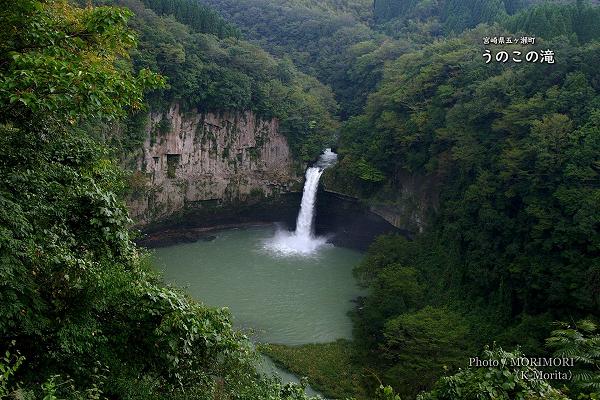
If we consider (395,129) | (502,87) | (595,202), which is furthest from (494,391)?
(395,129)

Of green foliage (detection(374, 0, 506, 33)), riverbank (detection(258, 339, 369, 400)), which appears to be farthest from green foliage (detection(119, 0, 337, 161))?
green foliage (detection(374, 0, 506, 33))

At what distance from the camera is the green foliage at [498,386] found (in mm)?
4449

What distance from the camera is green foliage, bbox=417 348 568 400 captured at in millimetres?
4449

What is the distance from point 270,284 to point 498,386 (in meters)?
14.8

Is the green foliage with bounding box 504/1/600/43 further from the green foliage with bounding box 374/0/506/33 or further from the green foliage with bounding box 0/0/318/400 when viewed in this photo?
the green foliage with bounding box 0/0/318/400

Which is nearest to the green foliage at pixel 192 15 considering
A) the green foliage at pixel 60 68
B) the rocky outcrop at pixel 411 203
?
the rocky outcrop at pixel 411 203

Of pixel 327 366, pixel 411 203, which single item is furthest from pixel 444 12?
pixel 327 366

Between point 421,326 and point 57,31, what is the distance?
10.6 meters

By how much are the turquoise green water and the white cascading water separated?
63 centimetres

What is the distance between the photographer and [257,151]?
27.0 m

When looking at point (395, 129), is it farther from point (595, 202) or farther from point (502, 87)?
point (595, 202)

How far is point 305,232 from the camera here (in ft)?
82.5

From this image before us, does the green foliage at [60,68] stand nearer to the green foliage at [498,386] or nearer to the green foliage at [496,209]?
the green foliage at [498,386]

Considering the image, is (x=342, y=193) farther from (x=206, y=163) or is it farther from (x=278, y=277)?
(x=206, y=163)
